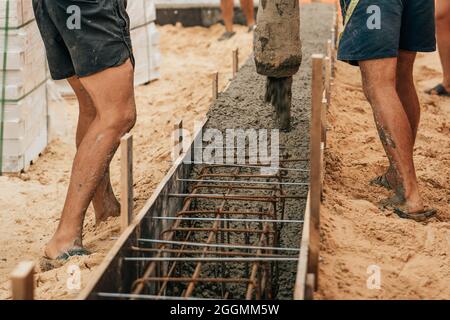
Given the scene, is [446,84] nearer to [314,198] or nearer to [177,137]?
[177,137]

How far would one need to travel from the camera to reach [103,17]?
159 inches

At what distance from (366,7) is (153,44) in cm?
493

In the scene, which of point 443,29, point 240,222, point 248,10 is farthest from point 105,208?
point 248,10

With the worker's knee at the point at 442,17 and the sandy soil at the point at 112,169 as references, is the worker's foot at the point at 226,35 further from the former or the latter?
the worker's knee at the point at 442,17

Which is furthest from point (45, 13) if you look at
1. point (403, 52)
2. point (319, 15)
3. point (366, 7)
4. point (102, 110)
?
point (319, 15)

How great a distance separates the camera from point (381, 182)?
4715 millimetres

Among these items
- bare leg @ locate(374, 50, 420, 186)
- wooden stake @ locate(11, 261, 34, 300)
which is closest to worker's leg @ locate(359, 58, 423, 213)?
bare leg @ locate(374, 50, 420, 186)

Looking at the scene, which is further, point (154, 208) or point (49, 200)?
point (49, 200)

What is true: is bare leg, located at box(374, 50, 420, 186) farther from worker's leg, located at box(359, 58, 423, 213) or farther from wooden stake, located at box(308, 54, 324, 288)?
wooden stake, located at box(308, 54, 324, 288)

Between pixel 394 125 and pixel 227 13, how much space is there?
7.00 metres

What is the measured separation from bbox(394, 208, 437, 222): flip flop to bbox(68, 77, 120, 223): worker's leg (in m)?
1.57

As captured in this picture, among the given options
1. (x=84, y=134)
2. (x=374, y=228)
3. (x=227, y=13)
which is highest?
(x=227, y=13)

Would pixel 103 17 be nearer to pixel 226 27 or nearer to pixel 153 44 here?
pixel 153 44

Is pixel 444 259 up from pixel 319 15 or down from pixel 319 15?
down
